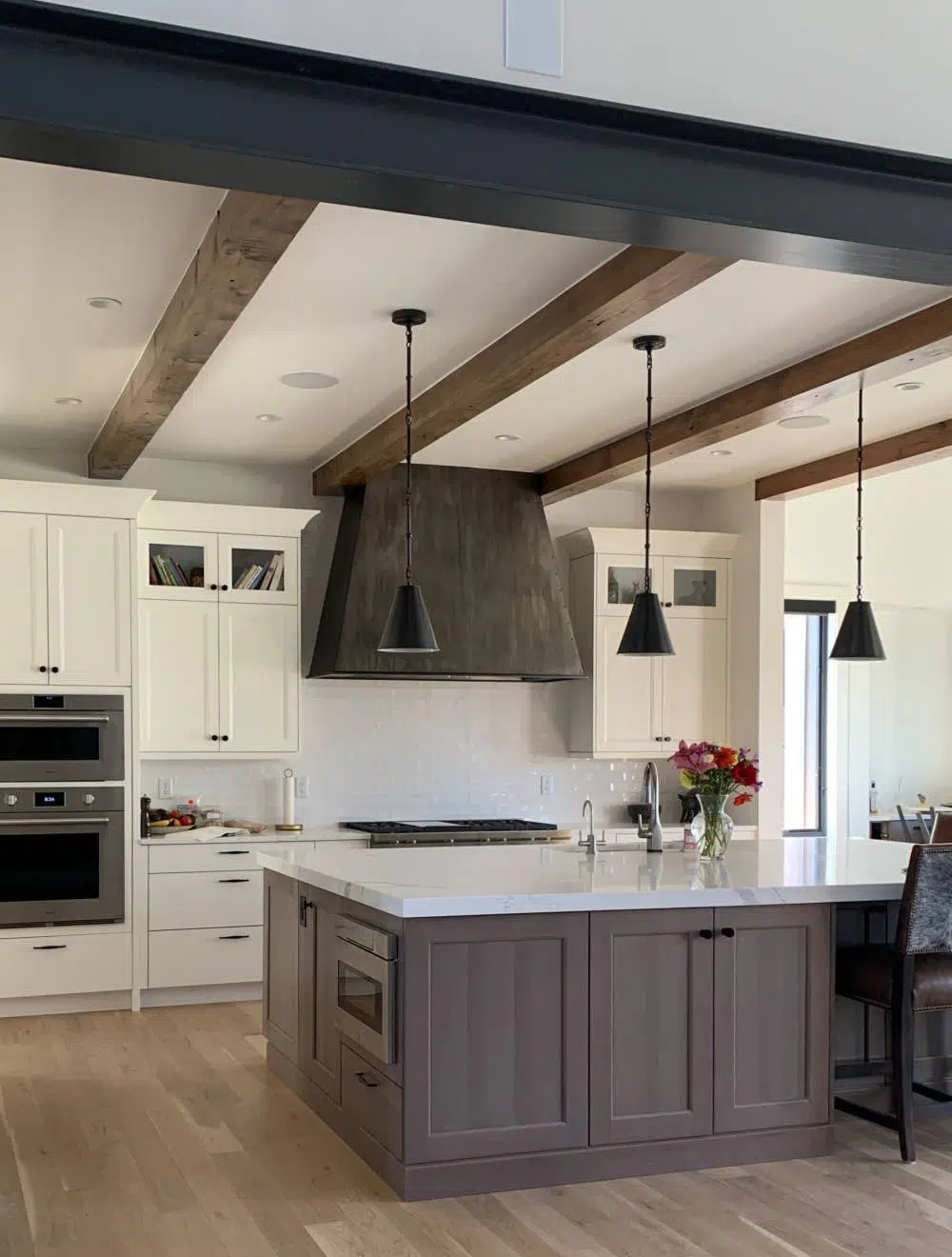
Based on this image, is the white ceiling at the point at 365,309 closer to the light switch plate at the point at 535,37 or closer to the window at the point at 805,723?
the light switch plate at the point at 535,37

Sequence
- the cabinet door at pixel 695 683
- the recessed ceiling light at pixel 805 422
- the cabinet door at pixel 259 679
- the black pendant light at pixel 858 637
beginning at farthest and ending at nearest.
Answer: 1. the cabinet door at pixel 695 683
2. the cabinet door at pixel 259 679
3. the recessed ceiling light at pixel 805 422
4. the black pendant light at pixel 858 637

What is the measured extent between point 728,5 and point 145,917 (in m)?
5.38

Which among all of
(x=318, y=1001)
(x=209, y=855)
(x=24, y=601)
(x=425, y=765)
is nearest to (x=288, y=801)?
(x=209, y=855)

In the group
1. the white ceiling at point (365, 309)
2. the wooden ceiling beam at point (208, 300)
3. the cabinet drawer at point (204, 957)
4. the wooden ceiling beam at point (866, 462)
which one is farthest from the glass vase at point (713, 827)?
the cabinet drawer at point (204, 957)

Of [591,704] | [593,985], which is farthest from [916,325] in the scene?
[591,704]

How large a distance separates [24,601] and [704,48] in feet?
16.4

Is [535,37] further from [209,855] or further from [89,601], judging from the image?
[209,855]

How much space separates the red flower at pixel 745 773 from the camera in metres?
4.98

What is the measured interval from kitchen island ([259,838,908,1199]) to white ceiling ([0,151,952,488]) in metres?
1.90

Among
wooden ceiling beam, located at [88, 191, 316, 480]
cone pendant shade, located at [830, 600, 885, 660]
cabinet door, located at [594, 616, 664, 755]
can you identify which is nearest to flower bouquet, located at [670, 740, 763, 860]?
cone pendant shade, located at [830, 600, 885, 660]

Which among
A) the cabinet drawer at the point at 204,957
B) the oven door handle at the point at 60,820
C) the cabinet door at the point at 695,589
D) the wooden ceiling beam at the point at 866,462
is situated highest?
the wooden ceiling beam at the point at 866,462

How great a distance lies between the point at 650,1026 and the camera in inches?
163

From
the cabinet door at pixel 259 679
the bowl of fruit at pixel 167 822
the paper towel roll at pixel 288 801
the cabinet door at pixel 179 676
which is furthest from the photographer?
the paper towel roll at pixel 288 801

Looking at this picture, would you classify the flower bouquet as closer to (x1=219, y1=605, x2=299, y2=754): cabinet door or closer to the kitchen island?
the kitchen island
